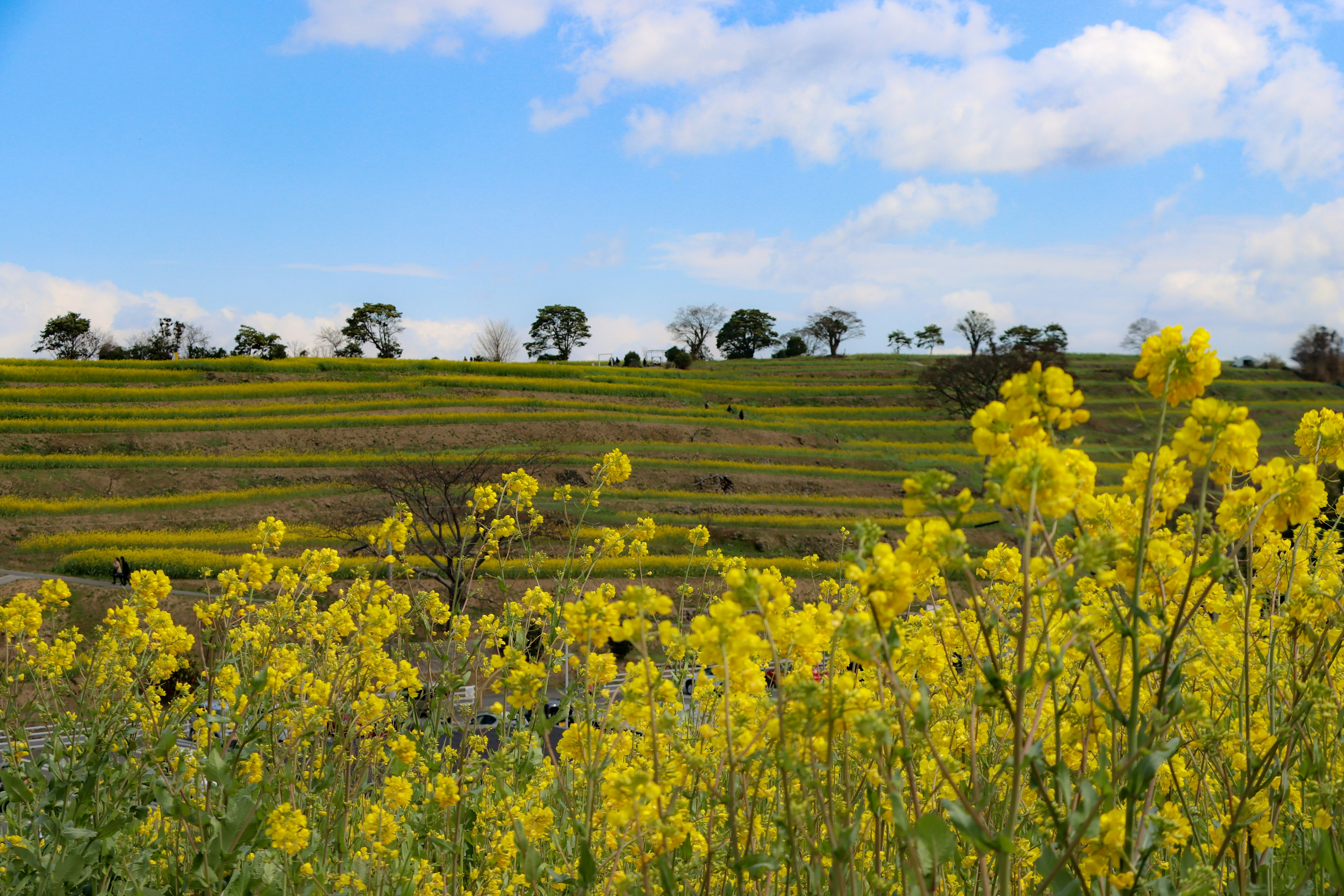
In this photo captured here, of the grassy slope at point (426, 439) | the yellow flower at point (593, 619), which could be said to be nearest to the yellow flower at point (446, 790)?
the yellow flower at point (593, 619)

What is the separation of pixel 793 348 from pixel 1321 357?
49.2m

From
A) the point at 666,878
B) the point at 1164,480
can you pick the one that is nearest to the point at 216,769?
the point at 666,878

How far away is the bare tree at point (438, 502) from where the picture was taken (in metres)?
18.6

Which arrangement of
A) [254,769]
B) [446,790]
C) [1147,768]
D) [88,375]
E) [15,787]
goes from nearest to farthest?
1. [1147,768]
2. [446,790]
3. [15,787]
4. [254,769]
5. [88,375]

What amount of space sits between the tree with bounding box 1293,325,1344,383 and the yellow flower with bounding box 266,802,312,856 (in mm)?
92207

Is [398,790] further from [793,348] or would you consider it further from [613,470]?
[793,348]

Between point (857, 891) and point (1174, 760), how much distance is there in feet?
4.38

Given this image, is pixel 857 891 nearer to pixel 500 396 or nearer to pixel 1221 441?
pixel 1221 441

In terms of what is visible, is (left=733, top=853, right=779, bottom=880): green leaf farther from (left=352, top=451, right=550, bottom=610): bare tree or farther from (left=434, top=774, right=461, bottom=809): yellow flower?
(left=352, top=451, right=550, bottom=610): bare tree

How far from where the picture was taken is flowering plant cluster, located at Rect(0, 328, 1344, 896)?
1.59m

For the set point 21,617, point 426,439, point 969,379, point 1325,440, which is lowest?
point 426,439

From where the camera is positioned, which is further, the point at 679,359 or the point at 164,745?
the point at 679,359

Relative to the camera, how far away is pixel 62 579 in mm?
22531

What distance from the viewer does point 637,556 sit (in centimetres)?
594
